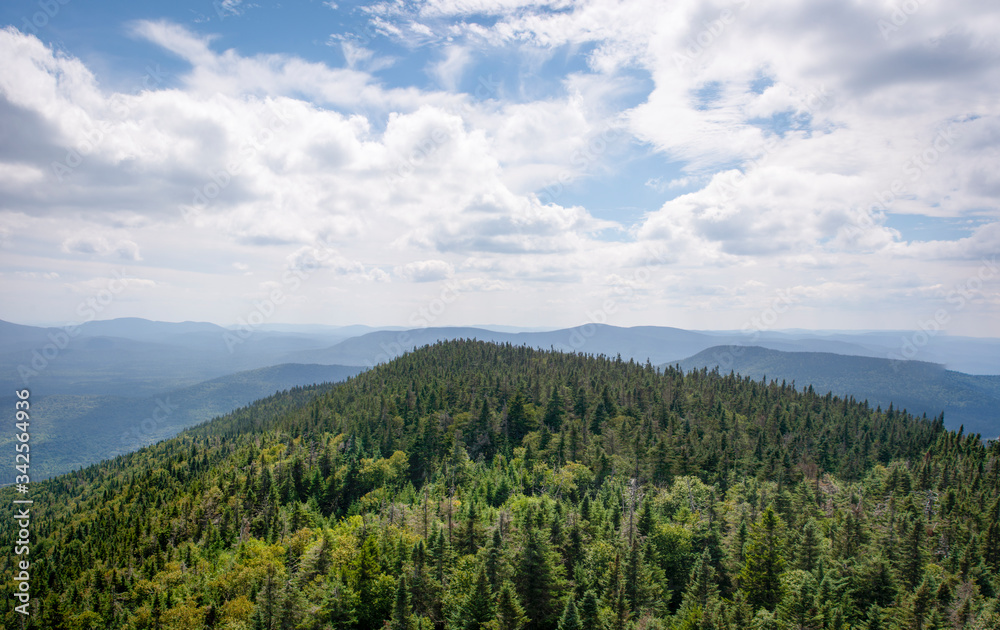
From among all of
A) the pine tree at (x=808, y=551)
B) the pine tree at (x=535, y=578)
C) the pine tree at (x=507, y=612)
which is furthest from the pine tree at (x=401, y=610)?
the pine tree at (x=808, y=551)

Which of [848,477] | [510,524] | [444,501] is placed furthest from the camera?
[848,477]

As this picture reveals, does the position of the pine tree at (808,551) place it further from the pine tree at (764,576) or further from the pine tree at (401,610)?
the pine tree at (401,610)

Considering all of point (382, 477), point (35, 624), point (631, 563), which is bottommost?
point (35, 624)

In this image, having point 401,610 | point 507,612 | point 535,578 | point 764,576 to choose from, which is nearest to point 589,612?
point 535,578

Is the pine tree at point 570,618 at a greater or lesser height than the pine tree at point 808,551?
lesser

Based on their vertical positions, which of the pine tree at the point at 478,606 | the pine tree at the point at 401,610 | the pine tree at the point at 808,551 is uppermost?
the pine tree at the point at 808,551

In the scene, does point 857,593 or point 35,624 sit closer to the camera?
point 857,593

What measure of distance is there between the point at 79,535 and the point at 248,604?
117865 mm

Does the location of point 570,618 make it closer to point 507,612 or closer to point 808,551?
point 507,612

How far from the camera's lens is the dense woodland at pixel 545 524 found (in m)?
52.9

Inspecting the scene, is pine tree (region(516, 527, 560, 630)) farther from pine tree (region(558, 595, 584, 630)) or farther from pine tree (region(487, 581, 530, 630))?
pine tree (region(558, 595, 584, 630))

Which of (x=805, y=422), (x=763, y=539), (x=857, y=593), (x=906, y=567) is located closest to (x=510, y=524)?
(x=763, y=539)

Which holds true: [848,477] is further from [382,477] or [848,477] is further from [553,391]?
[382,477]

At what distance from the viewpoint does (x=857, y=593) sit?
5947cm
